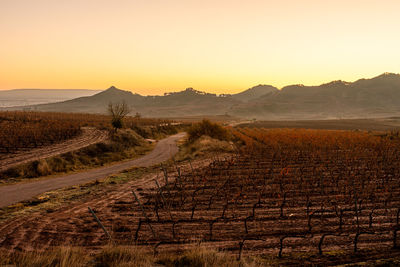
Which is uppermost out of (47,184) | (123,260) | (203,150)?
(123,260)

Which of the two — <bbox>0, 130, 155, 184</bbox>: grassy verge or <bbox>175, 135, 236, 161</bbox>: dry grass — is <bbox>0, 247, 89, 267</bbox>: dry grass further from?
<bbox>175, 135, 236, 161</bbox>: dry grass

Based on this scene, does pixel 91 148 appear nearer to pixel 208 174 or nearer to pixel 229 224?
pixel 208 174

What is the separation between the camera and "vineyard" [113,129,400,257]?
25.8 feet

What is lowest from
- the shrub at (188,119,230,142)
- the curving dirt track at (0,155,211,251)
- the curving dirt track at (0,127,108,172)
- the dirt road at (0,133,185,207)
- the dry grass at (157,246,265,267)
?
the dirt road at (0,133,185,207)

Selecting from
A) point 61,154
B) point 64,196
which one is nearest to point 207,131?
point 61,154

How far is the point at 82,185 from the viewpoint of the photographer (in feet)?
54.1

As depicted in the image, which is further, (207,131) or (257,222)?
(207,131)

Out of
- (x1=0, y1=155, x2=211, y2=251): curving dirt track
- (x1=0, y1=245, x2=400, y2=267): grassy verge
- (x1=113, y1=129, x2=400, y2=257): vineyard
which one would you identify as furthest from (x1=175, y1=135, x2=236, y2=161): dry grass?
(x1=0, y1=245, x2=400, y2=267): grassy verge

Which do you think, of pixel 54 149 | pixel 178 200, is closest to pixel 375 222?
pixel 178 200

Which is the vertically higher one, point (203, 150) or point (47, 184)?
point (203, 150)

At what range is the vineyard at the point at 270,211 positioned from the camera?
7.87m

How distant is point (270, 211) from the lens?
10.6 metres

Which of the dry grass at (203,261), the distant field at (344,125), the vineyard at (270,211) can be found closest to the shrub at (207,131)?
the vineyard at (270,211)

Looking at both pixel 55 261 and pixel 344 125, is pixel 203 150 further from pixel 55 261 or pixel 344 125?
pixel 344 125
